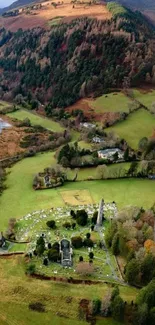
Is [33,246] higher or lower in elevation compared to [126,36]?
lower

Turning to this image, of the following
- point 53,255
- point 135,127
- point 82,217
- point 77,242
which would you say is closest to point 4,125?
point 135,127

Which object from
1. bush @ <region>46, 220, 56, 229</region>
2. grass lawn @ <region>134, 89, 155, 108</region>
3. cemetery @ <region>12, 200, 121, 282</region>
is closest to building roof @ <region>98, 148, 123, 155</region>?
cemetery @ <region>12, 200, 121, 282</region>

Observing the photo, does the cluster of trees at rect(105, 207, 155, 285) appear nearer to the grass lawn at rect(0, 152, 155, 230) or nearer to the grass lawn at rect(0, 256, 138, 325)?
the grass lawn at rect(0, 256, 138, 325)

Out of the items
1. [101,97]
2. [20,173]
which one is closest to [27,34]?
[101,97]

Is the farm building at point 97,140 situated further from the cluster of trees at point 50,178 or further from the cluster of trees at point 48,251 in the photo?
the cluster of trees at point 48,251

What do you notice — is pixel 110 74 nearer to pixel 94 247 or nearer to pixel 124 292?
pixel 94 247
